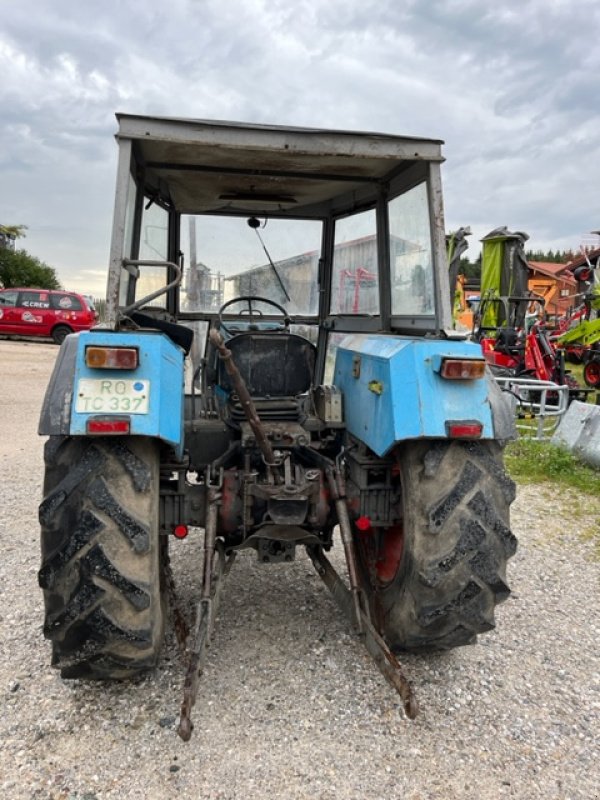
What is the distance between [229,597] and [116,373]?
1.72 meters

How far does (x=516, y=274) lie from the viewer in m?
10.7

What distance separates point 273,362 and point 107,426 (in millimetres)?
1268

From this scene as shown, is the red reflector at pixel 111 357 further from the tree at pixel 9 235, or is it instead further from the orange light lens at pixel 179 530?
the tree at pixel 9 235

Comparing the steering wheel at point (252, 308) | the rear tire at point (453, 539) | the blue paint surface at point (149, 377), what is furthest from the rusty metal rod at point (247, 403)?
the steering wheel at point (252, 308)

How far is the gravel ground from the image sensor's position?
7.28 ft

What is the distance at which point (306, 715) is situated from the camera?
2.57 metres

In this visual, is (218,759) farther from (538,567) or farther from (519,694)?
(538,567)

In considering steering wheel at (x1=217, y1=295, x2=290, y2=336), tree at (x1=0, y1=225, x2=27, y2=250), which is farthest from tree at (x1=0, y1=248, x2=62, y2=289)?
steering wheel at (x1=217, y1=295, x2=290, y2=336)

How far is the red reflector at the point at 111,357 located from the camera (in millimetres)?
2256

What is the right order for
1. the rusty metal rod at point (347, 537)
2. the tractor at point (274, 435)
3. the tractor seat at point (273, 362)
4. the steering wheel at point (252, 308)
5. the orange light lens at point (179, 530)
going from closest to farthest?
the tractor at point (274, 435) → the rusty metal rod at point (347, 537) → the orange light lens at point (179, 530) → the tractor seat at point (273, 362) → the steering wheel at point (252, 308)

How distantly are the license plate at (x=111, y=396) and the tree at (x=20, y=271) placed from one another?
3591 centimetres

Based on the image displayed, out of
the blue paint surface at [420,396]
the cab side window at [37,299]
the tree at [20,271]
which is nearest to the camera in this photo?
the blue paint surface at [420,396]

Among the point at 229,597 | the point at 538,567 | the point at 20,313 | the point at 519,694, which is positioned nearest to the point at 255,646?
the point at 229,597

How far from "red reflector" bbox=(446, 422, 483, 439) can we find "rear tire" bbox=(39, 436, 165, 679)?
1.13 meters
